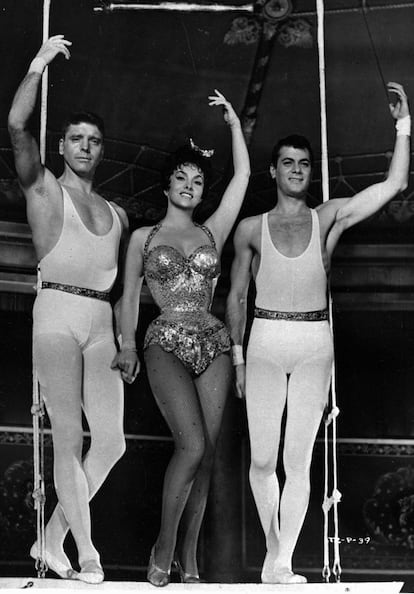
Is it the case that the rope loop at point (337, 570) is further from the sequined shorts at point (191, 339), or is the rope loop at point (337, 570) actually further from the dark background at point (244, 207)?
the sequined shorts at point (191, 339)

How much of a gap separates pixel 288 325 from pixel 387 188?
849 millimetres

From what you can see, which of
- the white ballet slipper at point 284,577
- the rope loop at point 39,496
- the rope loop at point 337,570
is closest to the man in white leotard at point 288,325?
the white ballet slipper at point 284,577

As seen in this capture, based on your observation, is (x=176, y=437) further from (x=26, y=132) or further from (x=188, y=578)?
(x=26, y=132)

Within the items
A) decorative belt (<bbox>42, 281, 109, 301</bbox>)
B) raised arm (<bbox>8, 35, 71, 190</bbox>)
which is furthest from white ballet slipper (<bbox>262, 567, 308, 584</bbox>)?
raised arm (<bbox>8, 35, 71, 190</bbox>)

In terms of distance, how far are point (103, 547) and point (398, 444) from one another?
1749mm

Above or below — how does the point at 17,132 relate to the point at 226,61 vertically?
below

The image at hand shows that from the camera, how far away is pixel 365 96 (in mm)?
6891

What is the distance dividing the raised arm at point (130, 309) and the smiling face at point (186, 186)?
0.78 feet

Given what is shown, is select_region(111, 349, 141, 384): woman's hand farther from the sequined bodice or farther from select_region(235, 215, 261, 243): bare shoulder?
select_region(235, 215, 261, 243): bare shoulder

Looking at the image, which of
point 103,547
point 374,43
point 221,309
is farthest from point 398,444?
point 374,43

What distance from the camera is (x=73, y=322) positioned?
566 centimetres

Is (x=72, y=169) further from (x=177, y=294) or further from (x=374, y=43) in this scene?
(x=374, y=43)

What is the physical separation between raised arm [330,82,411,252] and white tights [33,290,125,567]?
1.28 metres

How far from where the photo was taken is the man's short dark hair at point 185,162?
589cm
